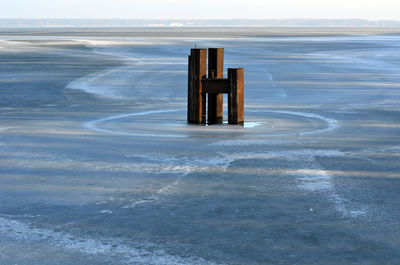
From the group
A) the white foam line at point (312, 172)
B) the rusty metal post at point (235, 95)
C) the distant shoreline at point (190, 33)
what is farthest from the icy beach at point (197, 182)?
the distant shoreline at point (190, 33)

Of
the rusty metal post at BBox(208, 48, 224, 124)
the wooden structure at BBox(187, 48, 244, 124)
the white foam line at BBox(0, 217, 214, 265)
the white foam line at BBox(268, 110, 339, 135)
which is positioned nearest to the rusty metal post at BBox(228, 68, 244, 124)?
the wooden structure at BBox(187, 48, 244, 124)

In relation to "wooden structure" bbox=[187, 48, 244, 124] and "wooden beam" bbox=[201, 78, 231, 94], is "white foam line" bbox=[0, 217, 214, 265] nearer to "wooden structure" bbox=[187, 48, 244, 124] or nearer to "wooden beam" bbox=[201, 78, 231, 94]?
"wooden structure" bbox=[187, 48, 244, 124]

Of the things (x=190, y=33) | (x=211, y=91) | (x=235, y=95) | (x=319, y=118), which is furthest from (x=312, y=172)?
(x=190, y=33)

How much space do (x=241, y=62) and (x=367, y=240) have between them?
978 inches

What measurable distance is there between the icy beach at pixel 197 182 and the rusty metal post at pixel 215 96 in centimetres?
56

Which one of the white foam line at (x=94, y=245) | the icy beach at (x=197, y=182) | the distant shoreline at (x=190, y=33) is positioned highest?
the distant shoreline at (x=190, y=33)

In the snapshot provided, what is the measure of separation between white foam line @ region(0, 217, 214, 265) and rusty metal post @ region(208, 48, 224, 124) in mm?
6988

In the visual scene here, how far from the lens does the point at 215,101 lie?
508 inches

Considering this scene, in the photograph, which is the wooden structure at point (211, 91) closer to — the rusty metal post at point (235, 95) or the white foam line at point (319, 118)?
the rusty metal post at point (235, 95)

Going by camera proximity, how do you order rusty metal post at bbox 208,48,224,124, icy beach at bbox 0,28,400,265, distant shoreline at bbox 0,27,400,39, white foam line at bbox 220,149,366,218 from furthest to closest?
distant shoreline at bbox 0,27,400,39 → rusty metal post at bbox 208,48,224,124 → white foam line at bbox 220,149,366,218 → icy beach at bbox 0,28,400,265

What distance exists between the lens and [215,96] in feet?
42.4

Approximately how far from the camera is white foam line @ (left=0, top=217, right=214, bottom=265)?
→ 5.26 m

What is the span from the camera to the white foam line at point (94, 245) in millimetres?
5262

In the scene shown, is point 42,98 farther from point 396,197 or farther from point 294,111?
point 396,197
